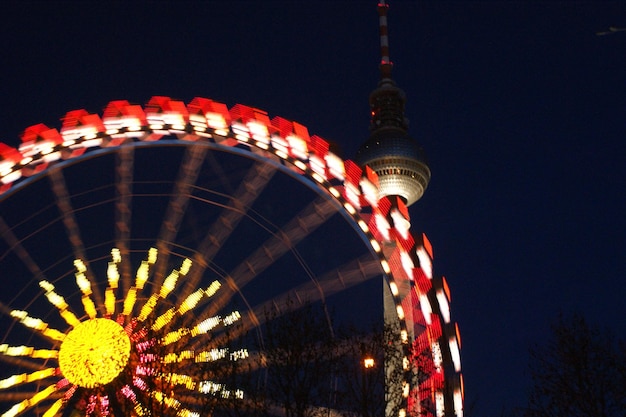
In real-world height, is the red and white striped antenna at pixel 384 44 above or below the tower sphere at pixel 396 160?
above

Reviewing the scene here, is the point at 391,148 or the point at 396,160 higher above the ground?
the point at 391,148

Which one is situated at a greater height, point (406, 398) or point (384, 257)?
point (384, 257)

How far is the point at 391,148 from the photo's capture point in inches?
2485

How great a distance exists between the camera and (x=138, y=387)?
Result: 1848 centimetres

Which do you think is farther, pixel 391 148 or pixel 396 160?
pixel 391 148

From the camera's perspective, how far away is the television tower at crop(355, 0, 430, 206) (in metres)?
62.4

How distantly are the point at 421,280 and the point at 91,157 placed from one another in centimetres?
995

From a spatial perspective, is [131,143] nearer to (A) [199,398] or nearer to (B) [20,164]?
(B) [20,164]

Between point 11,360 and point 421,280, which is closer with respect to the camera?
point 11,360

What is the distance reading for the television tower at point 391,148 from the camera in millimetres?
62406

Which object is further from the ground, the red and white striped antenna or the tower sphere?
the red and white striped antenna

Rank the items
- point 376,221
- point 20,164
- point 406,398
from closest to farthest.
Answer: point 406,398 < point 20,164 < point 376,221

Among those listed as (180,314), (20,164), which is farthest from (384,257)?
(20,164)

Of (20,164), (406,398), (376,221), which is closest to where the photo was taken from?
(406,398)
